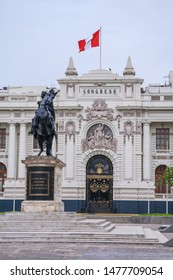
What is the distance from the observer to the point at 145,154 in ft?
173

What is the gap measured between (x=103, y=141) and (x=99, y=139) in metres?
0.47

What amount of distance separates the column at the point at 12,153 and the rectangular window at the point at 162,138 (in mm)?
14886

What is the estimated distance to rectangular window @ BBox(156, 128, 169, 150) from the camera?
177ft

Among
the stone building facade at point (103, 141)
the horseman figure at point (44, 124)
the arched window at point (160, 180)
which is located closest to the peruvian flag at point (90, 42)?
the stone building facade at point (103, 141)

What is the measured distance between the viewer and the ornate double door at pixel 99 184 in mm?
52281

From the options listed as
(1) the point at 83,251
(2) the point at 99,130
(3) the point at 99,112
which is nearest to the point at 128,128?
(2) the point at 99,130

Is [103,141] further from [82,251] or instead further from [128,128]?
[82,251]

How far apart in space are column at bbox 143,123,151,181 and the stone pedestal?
88.7 feet

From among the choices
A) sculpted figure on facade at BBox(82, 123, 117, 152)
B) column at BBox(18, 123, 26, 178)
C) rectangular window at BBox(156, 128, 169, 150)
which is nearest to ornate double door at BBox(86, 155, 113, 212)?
sculpted figure on facade at BBox(82, 123, 117, 152)

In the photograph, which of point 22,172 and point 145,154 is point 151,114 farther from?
point 22,172

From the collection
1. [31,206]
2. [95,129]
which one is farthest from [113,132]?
[31,206]

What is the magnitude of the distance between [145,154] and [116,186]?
448 cm

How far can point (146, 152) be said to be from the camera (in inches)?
2080

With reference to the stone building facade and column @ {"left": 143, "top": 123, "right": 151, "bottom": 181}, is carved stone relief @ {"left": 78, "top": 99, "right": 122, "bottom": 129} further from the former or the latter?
column @ {"left": 143, "top": 123, "right": 151, "bottom": 181}
